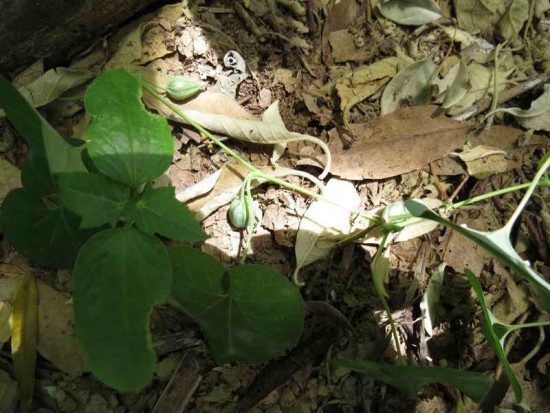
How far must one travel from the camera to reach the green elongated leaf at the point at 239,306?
1.18 metres

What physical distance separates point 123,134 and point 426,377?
843mm

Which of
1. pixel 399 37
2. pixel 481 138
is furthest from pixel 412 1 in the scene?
pixel 481 138

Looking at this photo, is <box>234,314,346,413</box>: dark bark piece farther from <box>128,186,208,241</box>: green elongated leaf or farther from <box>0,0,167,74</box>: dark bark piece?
<box>0,0,167,74</box>: dark bark piece

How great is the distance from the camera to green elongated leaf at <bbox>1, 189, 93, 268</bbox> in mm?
1182

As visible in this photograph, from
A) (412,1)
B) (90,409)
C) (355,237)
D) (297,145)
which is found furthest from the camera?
(412,1)

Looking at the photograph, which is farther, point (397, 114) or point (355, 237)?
point (397, 114)

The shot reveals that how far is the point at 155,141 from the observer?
43.6 inches

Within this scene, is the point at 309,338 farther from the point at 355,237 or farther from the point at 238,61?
the point at 238,61

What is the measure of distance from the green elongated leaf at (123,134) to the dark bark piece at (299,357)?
0.57 meters

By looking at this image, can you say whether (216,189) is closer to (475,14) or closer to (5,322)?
(5,322)

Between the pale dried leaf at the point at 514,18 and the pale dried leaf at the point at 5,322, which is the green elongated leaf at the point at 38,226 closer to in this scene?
the pale dried leaf at the point at 5,322

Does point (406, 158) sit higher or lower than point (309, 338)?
higher

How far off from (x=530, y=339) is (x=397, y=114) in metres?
0.73

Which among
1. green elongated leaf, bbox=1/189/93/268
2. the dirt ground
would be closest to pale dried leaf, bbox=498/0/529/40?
the dirt ground
